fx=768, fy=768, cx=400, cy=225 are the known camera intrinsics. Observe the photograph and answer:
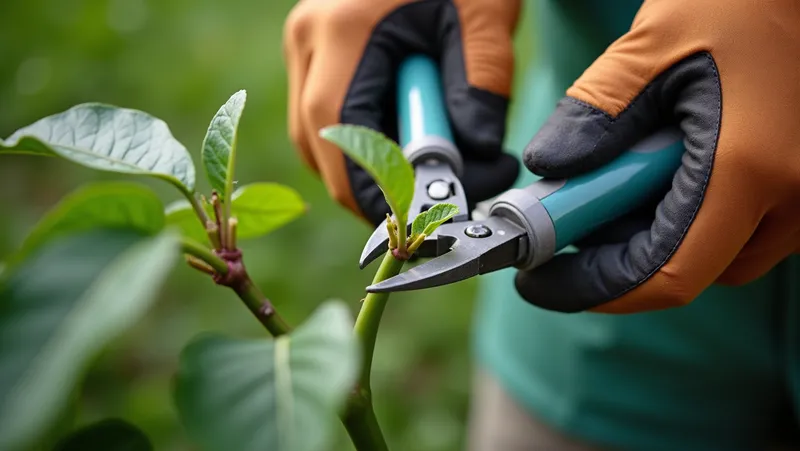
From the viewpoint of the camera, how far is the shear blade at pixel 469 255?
755mm

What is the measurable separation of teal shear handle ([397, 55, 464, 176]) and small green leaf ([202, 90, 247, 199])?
1.14 ft

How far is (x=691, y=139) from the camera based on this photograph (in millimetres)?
850

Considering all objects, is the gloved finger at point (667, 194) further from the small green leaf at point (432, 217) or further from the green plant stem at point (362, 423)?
the green plant stem at point (362, 423)

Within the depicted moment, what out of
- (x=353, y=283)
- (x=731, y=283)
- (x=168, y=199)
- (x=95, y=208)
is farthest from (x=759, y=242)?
(x=168, y=199)

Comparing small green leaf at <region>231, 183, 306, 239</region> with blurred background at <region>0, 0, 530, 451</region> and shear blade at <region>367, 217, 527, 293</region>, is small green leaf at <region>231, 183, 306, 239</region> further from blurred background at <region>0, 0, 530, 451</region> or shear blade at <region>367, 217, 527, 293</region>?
blurred background at <region>0, 0, 530, 451</region>

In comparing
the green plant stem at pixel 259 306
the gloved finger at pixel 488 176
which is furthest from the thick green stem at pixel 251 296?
the gloved finger at pixel 488 176

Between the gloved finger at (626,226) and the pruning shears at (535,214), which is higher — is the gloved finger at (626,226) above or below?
below

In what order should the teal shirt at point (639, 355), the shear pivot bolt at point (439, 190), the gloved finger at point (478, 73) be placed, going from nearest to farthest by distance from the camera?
the shear pivot bolt at point (439, 190) < the gloved finger at point (478, 73) < the teal shirt at point (639, 355)

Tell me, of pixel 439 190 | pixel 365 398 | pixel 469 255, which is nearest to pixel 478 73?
pixel 439 190

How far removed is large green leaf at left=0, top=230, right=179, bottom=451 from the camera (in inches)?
16.4

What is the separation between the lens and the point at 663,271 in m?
0.86

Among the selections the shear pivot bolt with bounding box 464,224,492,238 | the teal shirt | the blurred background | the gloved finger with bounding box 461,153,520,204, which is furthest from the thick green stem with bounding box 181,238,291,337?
the blurred background

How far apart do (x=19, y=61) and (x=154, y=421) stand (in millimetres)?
1797

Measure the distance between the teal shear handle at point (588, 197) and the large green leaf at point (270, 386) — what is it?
0.36 metres
